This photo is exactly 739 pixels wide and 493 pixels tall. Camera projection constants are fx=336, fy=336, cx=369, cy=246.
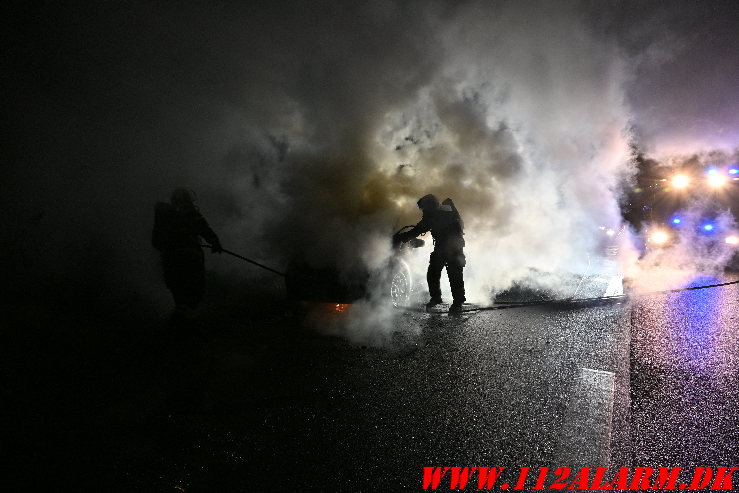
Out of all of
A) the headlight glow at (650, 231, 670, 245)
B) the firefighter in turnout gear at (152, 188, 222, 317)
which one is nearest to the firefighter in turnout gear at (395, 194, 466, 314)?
the firefighter in turnout gear at (152, 188, 222, 317)

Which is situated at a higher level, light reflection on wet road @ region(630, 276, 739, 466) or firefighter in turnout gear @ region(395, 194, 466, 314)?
firefighter in turnout gear @ region(395, 194, 466, 314)

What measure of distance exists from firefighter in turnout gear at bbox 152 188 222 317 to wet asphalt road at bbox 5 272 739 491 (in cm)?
54

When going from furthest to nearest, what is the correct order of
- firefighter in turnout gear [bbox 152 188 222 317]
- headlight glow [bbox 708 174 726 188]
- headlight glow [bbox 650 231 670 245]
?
headlight glow [bbox 708 174 726 188] < headlight glow [bbox 650 231 670 245] < firefighter in turnout gear [bbox 152 188 222 317]

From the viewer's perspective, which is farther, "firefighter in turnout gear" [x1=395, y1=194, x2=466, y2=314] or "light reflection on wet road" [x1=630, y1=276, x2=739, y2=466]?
"firefighter in turnout gear" [x1=395, y1=194, x2=466, y2=314]

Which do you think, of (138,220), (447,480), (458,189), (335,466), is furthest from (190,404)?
(138,220)

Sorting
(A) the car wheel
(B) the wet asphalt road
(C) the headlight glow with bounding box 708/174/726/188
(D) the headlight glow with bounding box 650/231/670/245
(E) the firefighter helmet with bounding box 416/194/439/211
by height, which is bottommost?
(B) the wet asphalt road

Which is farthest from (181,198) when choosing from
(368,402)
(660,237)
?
(660,237)

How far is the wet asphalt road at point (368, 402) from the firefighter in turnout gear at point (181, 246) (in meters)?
0.54

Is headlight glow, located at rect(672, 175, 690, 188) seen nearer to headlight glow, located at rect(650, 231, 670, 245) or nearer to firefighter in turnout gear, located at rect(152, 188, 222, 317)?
headlight glow, located at rect(650, 231, 670, 245)

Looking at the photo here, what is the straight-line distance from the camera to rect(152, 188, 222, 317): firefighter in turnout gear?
4254 mm

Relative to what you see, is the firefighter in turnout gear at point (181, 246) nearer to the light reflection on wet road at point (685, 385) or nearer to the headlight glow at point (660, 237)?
the light reflection on wet road at point (685, 385)

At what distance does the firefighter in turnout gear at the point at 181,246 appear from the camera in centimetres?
425

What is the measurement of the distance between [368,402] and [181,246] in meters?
3.20

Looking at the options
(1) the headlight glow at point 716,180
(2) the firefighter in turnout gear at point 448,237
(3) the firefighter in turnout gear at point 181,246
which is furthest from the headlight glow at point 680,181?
(3) the firefighter in turnout gear at point 181,246
